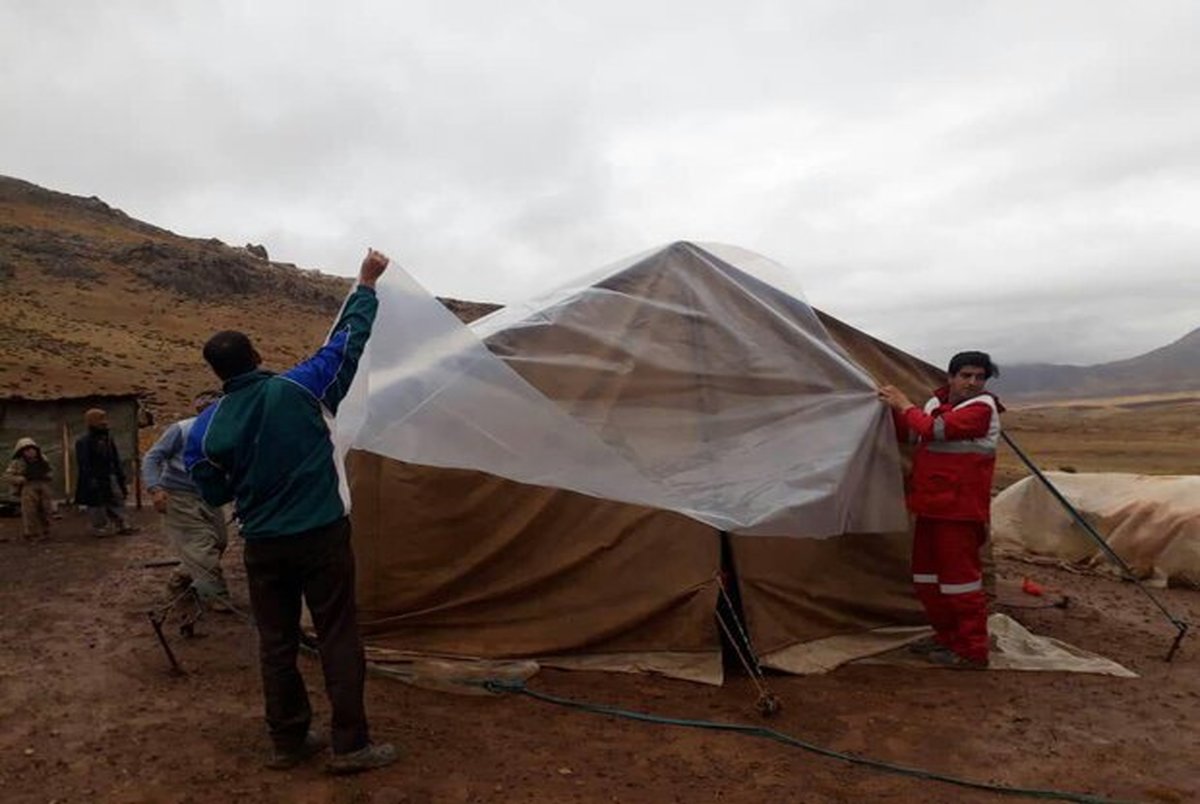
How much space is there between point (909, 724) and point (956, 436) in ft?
5.65

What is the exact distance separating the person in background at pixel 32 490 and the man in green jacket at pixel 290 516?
7510mm

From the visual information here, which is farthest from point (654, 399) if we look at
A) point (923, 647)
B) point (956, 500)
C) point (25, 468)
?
point (25, 468)

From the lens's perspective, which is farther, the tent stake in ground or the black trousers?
the tent stake in ground

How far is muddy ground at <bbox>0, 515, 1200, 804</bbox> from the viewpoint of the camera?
3.88m

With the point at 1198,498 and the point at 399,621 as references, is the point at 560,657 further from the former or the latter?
the point at 1198,498

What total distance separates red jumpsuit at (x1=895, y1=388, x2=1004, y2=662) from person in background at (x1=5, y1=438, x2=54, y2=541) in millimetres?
9150

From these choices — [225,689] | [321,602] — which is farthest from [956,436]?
[225,689]

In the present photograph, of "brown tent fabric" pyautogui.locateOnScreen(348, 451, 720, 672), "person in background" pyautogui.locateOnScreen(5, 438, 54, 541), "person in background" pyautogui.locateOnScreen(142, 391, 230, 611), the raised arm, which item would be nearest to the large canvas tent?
"brown tent fabric" pyautogui.locateOnScreen(348, 451, 720, 672)

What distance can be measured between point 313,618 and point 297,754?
2.07 ft

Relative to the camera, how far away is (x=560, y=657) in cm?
542

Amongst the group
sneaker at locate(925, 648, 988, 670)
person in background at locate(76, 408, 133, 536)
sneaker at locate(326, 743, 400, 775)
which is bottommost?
sneaker at locate(925, 648, 988, 670)

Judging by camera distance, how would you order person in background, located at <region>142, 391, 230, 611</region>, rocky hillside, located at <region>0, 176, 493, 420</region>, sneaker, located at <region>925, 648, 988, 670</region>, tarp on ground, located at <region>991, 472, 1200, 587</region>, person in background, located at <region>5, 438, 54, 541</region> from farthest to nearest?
rocky hillside, located at <region>0, 176, 493, 420</region>
person in background, located at <region>5, 438, 54, 541</region>
tarp on ground, located at <region>991, 472, 1200, 587</region>
person in background, located at <region>142, 391, 230, 611</region>
sneaker, located at <region>925, 648, 988, 670</region>

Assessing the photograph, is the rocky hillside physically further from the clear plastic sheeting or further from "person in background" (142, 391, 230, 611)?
the clear plastic sheeting

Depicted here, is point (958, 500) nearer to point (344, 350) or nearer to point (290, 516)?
point (344, 350)
